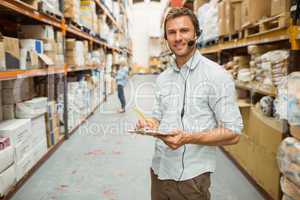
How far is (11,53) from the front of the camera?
246cm

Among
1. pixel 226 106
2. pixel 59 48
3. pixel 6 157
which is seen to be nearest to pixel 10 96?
pixel 6 157

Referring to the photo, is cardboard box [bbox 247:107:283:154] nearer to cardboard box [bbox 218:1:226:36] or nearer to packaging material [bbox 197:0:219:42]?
cardboard box [bbox 218:1:226:36]

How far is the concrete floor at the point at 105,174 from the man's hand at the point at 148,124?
4.02 feet

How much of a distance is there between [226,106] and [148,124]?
1.37 feet

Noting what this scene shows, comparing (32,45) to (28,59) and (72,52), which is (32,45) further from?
(72,52)

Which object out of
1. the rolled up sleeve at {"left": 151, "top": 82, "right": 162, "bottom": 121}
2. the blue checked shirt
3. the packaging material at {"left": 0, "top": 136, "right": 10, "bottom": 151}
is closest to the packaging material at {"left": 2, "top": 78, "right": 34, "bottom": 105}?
the packaging material at {"left": 0, "top": 136, "right": 10, "bottom": 151}

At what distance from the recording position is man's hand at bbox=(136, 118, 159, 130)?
4.72 ft

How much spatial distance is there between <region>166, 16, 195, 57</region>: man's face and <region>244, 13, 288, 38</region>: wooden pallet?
1126 millimetres

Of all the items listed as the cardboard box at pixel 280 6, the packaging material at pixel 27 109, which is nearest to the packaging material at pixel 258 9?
the cardboard box at pixel 280 6

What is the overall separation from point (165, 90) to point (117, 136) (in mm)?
3244

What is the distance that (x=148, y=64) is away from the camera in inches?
828

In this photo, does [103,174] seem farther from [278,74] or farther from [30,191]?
[278,74]

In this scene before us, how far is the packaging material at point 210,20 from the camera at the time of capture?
170 inches

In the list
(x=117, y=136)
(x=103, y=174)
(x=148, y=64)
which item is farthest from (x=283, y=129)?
(x=148, y=64)
